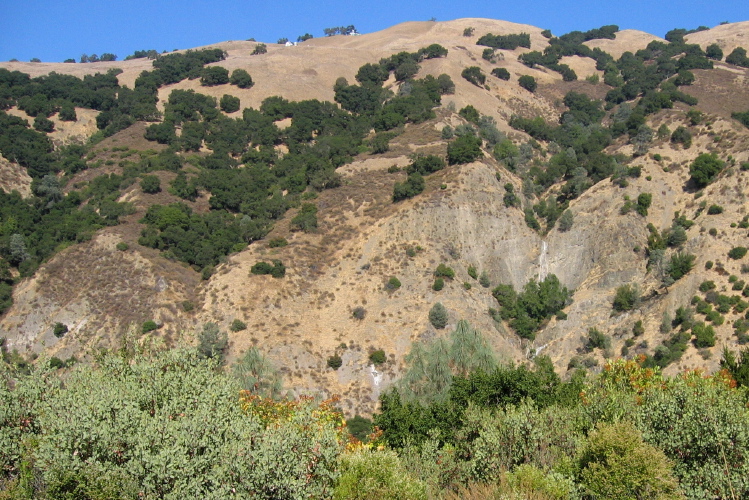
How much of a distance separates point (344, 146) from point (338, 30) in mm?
100987

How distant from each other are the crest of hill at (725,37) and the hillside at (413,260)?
109ft

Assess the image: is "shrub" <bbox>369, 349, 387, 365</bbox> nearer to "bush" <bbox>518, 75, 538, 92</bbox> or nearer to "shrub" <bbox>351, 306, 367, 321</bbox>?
"shrub" <bbox>351, 306, 367, 321</bbox>

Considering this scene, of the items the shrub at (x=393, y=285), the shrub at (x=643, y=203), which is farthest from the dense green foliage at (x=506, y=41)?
the shrub at (x=393, y=285)

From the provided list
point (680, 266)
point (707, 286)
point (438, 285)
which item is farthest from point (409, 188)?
point (707, 286)

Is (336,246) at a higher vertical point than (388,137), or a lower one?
lower

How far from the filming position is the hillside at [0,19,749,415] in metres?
58.1

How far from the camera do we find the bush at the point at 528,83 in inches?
4336

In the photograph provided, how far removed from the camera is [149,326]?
2287 inches

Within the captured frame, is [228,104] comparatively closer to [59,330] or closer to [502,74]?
[502,74]

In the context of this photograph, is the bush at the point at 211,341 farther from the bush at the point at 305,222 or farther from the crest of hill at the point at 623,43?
the crest of hill at the point at 623,43

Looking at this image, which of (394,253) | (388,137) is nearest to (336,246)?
(394,253)

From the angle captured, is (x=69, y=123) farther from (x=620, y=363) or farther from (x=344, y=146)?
(x=620, y=363)

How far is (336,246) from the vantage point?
226 ft

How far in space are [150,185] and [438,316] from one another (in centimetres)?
3889
